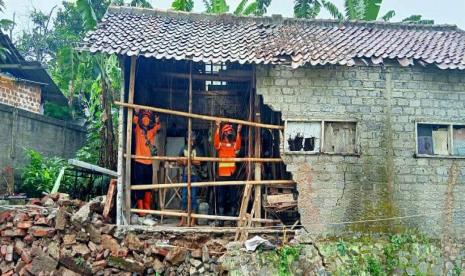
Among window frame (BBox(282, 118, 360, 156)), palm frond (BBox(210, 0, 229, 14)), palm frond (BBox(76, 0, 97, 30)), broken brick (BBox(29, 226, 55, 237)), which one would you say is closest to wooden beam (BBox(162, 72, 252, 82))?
window frame (BBox(282, 118, 360, 156))

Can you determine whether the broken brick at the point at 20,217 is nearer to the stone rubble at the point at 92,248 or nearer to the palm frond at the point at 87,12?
the stone rubble at the point at 92,248

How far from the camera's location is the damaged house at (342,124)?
312 inches

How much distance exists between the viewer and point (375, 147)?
807cm

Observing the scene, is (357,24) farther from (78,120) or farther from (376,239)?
(78,120)

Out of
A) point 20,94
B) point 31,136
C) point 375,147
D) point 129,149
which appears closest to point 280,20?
point 375,147

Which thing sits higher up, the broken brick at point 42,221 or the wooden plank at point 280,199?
the wooden plank at point 280,199

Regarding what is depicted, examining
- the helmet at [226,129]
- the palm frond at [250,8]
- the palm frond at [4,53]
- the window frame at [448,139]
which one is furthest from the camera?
the palm frond at [250,8]

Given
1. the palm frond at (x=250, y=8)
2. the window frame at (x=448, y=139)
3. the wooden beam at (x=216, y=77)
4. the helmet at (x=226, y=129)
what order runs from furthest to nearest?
1. the palm frond at (x=250, y=8)
2. the wooden beam at (x=216, y=77)
3. the helmet at (x=226, y=129)
4. the window frame at (x=448, y=139)

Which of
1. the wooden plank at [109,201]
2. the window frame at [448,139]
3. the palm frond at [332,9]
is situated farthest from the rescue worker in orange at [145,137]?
the palm frond at [332,9]

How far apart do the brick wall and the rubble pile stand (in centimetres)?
227

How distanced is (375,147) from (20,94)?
36.0 feet

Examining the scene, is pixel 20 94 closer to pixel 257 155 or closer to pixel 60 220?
pixel 60 220

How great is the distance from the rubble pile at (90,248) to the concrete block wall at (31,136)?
2.72m

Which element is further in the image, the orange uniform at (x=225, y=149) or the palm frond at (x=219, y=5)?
the palm frond at (x=219, y=5)
